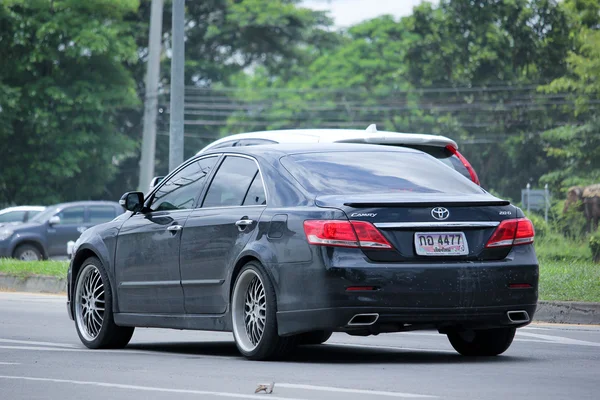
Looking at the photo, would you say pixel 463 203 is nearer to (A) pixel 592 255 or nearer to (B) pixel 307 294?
(B) pixel 307 294

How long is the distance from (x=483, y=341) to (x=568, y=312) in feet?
15.0

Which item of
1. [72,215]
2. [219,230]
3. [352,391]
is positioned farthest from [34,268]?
→ [352,391]

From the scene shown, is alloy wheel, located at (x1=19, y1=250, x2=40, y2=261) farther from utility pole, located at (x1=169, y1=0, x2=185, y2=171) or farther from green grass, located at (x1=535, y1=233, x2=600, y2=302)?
green grass, located at (x1=535, y1=233, x2=600, y2=302)

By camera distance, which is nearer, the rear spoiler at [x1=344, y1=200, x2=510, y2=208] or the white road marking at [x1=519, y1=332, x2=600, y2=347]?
the rear spoiler at [x1=344, y1=200, x2=510, y2=208]

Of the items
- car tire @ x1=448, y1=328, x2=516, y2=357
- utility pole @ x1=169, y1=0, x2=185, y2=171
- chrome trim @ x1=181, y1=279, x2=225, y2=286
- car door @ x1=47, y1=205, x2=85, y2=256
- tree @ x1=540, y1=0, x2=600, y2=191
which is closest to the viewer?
chrome trim @ x1=181, y1=279, x2=225, y2=286

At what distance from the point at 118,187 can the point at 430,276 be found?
58527 millimetres

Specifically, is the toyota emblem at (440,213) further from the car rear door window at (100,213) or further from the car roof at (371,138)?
the car rear door window at (100,213)

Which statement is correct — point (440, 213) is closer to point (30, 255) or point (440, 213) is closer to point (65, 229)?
point (30, 255)

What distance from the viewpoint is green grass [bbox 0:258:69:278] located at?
2233 cm

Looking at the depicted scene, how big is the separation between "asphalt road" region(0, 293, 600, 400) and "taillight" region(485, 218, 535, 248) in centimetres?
79

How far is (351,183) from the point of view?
9289 mm

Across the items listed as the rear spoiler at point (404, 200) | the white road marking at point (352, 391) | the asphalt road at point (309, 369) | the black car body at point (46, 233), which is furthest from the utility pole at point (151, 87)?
the white road marking at point (352, 391)

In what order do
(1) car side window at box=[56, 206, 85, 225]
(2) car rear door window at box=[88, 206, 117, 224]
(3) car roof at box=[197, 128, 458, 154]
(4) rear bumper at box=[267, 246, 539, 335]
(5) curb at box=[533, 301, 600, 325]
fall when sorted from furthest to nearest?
1. (2) car rear door window at box=[88, 206, 117, 224]
2. (1) car side window at box=[56, 206, 85, 225]
3. (5) curb at box=[533, 301, 600, 325]
4. (3) car roof at box=[197, 128, 458, 154]
5. (4) rear bumper at box=[267, 246, 539, 335]

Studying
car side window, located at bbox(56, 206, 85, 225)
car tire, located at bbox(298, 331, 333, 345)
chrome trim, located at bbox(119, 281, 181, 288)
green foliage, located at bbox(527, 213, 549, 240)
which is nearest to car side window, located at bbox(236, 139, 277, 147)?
chrome trim, located at bbox(119, 281, 181, 288)
